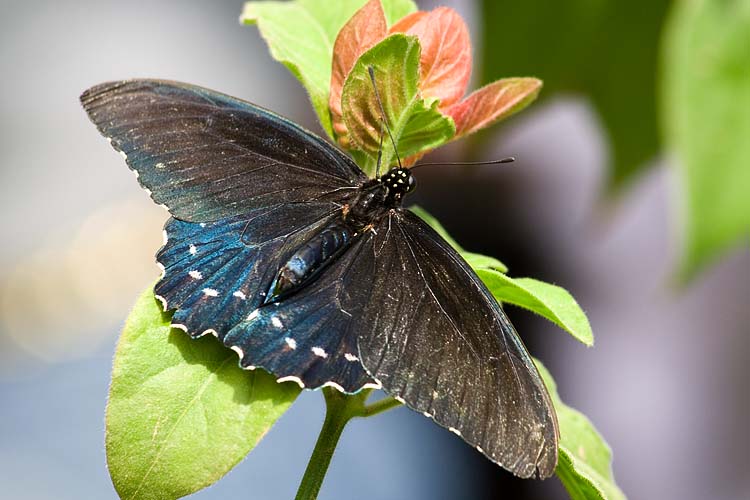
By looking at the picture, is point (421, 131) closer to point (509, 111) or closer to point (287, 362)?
point (509, 111)

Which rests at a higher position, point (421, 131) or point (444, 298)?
point (421, 131)

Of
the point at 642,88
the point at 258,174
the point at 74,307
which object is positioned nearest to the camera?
the point at 258,174

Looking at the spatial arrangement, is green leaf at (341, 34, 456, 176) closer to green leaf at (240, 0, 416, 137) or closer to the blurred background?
green leaf at (240, 0, 416, 137)

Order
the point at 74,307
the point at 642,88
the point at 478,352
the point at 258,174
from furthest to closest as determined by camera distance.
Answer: the point at 74,307 < the point at 642,88 < the point at 258,174 < the point at 478,352

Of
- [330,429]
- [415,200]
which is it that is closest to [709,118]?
[330,429]

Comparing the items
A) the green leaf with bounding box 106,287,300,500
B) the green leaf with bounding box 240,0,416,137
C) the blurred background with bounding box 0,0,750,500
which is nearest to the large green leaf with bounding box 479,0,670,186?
the green leaf with bounding box 240,0,416,137

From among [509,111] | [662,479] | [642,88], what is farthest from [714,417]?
[509,111]

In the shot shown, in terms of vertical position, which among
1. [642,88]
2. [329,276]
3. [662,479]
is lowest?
[662,479]

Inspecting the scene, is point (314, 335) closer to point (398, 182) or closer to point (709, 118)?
point (398, 182)
